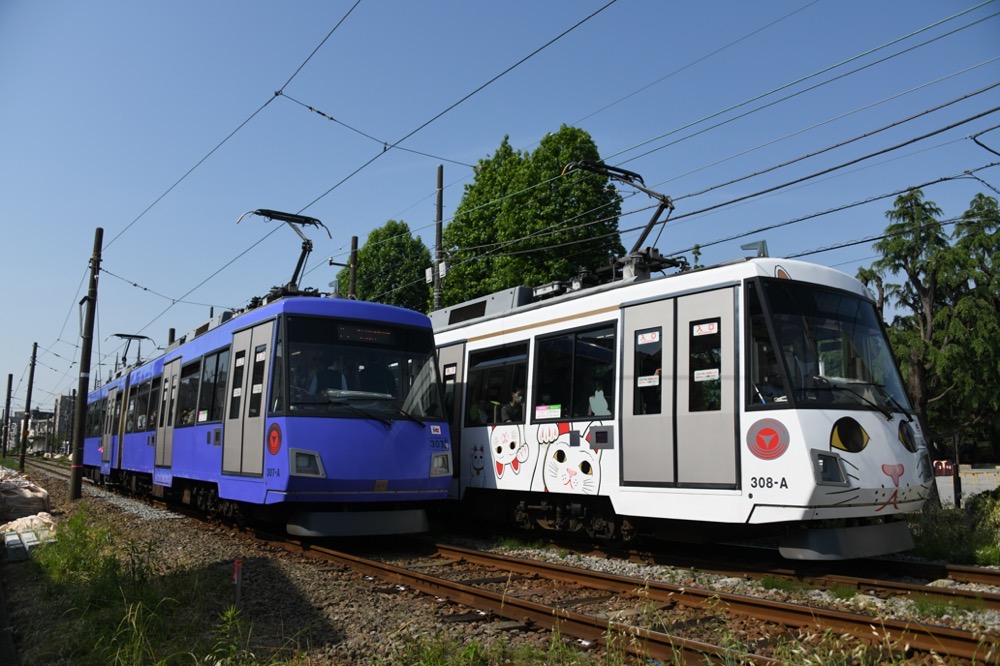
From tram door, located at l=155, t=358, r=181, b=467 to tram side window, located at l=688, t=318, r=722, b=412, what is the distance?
A: 32.4ft

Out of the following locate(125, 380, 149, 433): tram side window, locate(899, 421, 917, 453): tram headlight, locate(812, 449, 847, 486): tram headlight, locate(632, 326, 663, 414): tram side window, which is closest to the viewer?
locate(812, 449, 847, 486): tram headlight

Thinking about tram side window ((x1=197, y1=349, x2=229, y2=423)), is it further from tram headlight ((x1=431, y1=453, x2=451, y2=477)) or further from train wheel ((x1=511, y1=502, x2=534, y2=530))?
train wheel ((x1=511, y1=502, x2=534, y2=530))

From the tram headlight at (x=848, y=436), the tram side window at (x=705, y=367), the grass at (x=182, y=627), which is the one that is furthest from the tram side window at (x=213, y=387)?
the tram headlight at (x=848, y=436)

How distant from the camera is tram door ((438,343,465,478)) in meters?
12.3

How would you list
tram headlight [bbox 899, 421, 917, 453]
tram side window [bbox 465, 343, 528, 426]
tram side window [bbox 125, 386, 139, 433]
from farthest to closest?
tram side window [bbox 125, 386, 139, 433], tram side window [bbox 465, 343, 528, 426], tram headlight [bbox 899, 421, 917, 453]

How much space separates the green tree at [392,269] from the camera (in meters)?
41.4

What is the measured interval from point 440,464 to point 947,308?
14344 mm

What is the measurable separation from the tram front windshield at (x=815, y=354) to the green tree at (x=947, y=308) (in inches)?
419

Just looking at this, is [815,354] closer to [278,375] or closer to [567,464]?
[567,464]

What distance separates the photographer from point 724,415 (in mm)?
7973

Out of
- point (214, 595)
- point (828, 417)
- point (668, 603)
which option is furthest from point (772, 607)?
point (214, 595)

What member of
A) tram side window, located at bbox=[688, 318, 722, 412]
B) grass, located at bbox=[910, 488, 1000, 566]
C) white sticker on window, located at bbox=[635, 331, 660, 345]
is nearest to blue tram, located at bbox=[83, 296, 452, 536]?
white sticker on window, located at bbox=[635, 331, 660, 345]

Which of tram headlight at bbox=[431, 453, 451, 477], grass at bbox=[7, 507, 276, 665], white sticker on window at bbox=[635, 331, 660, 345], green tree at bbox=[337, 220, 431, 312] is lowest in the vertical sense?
grass at bbox=[7, 507, 276, 665]

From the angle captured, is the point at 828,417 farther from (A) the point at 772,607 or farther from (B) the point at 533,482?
(B) the point at 533,482
